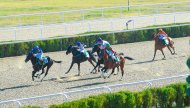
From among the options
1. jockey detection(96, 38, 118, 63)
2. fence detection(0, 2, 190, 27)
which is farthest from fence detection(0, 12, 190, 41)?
jockey detection(96, 38, 118, 63)

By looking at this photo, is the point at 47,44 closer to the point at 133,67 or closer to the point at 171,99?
the point at 133,67

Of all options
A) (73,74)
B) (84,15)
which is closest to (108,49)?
(73,74)

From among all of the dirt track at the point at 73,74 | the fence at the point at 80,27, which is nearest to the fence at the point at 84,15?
the fence at the point at 80,27

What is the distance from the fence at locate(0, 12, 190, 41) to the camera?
27.9 metres

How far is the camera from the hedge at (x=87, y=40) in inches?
961

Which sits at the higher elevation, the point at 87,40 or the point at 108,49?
the point at 108,49

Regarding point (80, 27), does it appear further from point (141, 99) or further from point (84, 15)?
point (141, 99)

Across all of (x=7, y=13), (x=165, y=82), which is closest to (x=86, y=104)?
(x=165, y=82)

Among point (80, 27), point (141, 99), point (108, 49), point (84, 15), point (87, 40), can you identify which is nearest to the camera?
point (141, 99)

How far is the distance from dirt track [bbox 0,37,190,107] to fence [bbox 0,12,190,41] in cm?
346

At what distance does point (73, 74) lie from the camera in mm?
20656

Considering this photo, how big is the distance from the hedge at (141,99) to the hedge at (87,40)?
10.00 meters

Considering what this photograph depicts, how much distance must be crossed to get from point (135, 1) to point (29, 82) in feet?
78.5

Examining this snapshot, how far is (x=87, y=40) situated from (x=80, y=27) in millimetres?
4285
